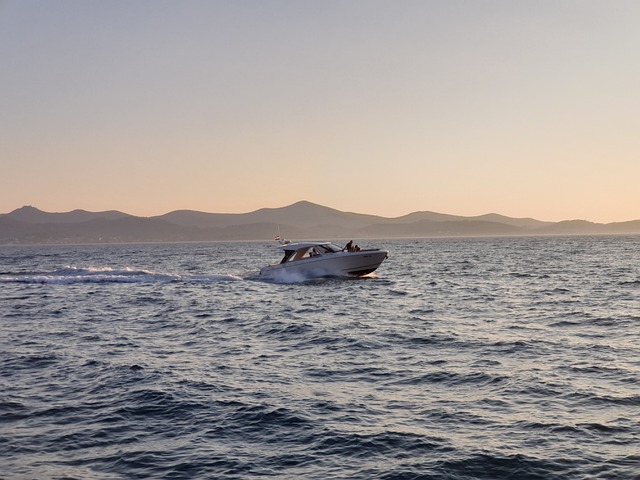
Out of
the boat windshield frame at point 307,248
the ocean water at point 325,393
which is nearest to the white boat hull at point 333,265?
the boat windshield frame at point 307,248

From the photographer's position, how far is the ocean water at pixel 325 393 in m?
11.1

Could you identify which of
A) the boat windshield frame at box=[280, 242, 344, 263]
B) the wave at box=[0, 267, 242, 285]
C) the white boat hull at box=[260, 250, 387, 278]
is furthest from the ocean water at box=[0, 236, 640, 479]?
the wave at box=[0, 267, 242, 285]

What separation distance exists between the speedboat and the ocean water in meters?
15.6

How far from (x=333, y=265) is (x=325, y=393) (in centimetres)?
3311

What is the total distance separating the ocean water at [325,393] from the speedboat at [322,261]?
15.6 meters

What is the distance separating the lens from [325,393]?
15.5m

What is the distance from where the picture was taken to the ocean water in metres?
11.1

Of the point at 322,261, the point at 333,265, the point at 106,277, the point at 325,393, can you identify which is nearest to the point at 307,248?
the point at 322,261

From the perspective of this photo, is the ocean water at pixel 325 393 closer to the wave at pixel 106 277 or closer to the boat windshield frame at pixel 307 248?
the boat windshield frame at pixel 307 248

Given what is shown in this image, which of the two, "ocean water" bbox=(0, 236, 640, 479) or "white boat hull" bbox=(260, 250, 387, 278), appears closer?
"ocean water" bbox=(0, 236, 640, 479)

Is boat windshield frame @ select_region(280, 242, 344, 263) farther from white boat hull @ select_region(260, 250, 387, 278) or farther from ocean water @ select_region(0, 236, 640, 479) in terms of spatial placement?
ocean water @ select_region(0, 236, 640, 479)

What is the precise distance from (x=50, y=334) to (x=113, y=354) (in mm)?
6423

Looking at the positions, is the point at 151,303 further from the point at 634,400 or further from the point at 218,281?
the point at 634,400

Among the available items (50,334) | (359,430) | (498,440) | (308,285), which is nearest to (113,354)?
(50,334)
